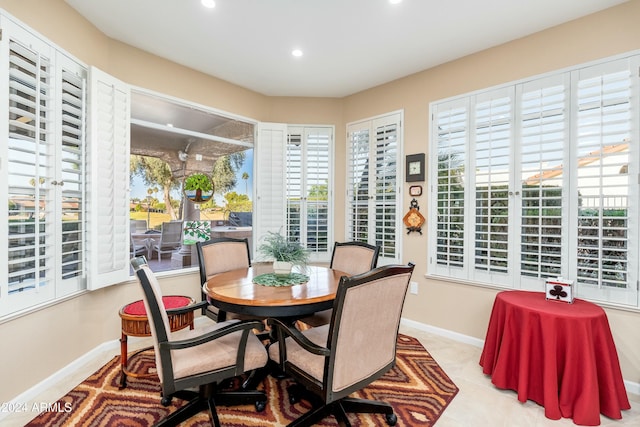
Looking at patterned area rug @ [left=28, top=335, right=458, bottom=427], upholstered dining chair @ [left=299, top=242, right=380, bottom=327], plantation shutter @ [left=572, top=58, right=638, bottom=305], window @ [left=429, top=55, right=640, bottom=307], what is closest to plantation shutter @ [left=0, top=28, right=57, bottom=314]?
patterned area rug @ [left=28, top=335, right=458, bottom=427]

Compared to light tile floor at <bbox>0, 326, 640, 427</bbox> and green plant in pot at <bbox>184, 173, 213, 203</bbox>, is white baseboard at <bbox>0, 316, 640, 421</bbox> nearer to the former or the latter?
light tile floor at <bbox>0, 326, 640, 427</bbox>

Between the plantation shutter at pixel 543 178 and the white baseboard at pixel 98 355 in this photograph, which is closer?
the white baseboard at pixel 98 355

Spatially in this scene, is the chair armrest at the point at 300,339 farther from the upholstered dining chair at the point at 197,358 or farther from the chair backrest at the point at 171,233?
the chair backrest at the point at 171,233

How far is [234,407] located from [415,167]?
2826 millimetres

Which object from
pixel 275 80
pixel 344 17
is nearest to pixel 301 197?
pixel 275 80

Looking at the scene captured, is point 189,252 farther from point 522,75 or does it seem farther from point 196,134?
point 522,75

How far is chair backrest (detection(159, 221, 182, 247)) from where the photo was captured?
11.4 ft

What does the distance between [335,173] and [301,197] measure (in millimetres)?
576

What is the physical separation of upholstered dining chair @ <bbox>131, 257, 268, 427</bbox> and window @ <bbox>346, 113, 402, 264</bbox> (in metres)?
2.26

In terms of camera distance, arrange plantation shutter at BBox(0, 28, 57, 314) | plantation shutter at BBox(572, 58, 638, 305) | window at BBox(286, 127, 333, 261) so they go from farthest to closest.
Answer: window at BBox(286, 127, 333, 261)
plantation shutter at BBox(572, 58, 638, 305)
plantation shutter at BBox(0, 28, 57, 314)

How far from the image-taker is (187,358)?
1.65 meters

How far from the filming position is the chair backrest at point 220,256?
9.30ft

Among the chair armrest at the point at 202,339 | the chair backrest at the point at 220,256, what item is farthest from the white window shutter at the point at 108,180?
the chair armrest at the point at 202,339

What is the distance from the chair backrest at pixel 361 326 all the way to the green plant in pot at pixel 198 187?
2796 millimetres
